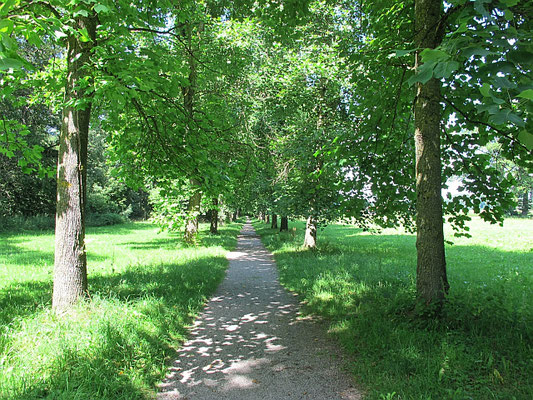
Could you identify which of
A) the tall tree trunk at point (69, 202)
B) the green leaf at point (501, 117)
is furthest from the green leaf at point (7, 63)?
the tall tree trunk at point (69, 202)

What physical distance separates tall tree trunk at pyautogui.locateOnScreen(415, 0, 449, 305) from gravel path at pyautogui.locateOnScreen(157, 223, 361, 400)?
5.65 ft

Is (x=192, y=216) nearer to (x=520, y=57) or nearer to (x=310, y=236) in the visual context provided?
(x=310, y=236)

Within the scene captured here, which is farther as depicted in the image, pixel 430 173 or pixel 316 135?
pixel 316 135

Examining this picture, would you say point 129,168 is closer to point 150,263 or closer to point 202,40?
point 150,263

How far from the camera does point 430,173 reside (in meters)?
4.29

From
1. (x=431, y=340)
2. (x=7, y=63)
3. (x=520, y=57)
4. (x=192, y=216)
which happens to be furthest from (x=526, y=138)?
(x=192, y=216)

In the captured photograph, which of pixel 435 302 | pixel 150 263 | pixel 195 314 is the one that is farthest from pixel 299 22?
pixel 150 263

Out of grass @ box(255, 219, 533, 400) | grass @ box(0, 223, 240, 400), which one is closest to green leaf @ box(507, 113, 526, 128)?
grass @ box(255, 219, 533, 400)

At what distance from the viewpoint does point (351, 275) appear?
784cm

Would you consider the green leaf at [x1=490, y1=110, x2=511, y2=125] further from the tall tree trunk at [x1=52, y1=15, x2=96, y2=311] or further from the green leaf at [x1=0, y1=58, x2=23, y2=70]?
the tall tree trunk at [x1=52, y1=15, x2=96, y2=311]

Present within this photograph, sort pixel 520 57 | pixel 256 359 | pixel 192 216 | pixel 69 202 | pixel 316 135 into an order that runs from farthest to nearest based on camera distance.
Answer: pixel 192 216 → pixel 316 135 → pixel 69 202 → pixel 256 359 → pixel 520 57

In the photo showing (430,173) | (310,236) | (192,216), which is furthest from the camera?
(310,236)

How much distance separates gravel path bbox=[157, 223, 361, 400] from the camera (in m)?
3.29

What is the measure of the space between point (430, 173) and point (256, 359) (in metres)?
3.41
